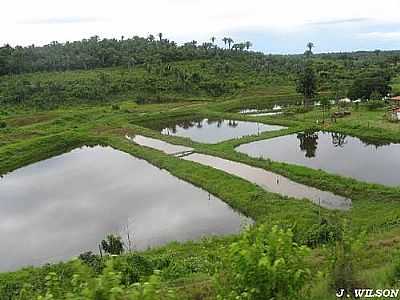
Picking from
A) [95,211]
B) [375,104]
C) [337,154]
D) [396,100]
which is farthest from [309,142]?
[95,211]

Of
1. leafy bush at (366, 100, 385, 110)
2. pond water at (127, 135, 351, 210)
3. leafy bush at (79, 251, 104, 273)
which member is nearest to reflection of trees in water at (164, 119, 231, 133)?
pond water at (127, 135, 351, 210)

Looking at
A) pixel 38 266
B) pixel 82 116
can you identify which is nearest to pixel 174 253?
pixel 38 266

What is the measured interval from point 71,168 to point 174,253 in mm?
18063

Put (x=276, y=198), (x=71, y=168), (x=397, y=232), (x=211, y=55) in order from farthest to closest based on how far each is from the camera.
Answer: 1. (x=211, y=55)
2. (x=71, y=168)
3. (x=276, y=198)
4. (x=397, y=232)

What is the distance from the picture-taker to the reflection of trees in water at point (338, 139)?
108 feet

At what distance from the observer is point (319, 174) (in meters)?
24.2

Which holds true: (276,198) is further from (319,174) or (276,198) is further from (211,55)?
(211,55)

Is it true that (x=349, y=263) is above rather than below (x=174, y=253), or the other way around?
above

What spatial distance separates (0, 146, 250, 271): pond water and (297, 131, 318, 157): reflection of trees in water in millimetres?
10432

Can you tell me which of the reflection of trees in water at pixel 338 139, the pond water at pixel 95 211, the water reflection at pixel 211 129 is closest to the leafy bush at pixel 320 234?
the pond water at pixel 95 211

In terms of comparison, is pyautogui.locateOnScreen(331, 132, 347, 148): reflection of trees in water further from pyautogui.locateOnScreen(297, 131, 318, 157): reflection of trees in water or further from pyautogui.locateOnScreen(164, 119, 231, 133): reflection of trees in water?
pyautogui.locateOnScreen(164, 119, 231, 133): reflection of trees in water

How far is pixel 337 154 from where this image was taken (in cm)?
3006

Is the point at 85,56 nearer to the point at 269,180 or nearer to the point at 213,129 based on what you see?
the point at 213,129

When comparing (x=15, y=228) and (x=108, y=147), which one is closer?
(x=15, y=228)
